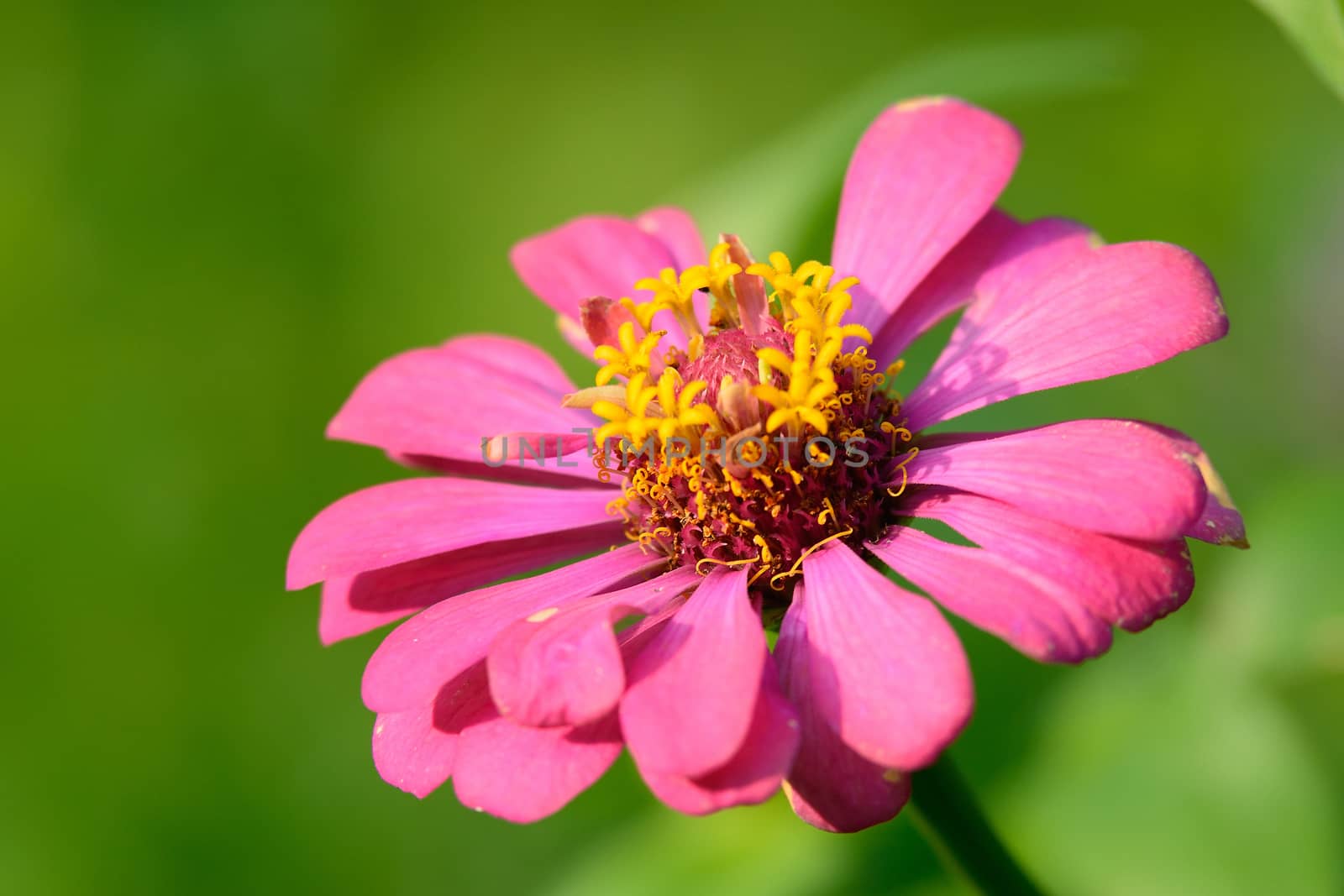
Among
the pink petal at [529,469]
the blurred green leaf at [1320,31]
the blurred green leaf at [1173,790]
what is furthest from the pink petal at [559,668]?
the blurred green leaf at [1173,790]

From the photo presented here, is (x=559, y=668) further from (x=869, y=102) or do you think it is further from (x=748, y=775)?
(x=869, y=102)

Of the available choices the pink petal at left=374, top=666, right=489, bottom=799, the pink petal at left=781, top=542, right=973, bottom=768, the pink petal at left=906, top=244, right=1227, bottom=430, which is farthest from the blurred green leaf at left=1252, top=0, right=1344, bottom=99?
the pink petal at left=374, top=666, right=489, bottom=799

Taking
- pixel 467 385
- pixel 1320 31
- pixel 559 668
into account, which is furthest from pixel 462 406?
pixel 1320 31

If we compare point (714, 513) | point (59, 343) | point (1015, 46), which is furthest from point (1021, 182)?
point (59, 343)

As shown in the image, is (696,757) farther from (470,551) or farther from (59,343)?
(59,343)

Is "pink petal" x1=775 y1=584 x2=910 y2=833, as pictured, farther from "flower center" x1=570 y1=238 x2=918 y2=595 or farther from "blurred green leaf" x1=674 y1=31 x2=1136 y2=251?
"blurred green leaf" x1=674 y1=31 x2=1136 y2=251

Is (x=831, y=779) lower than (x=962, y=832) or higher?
higher

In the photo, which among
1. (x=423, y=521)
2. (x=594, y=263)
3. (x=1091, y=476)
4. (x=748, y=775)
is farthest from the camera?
(x=594, y=263)
